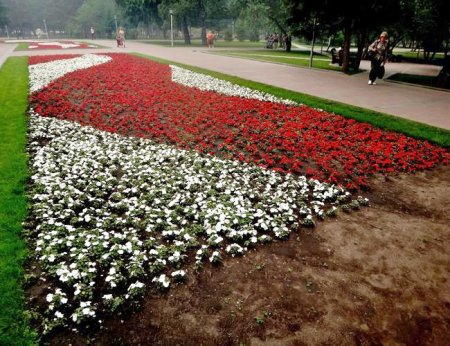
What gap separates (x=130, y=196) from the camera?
7.10 metres

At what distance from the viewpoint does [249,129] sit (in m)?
11.1

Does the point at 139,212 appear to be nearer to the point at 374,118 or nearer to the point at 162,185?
the point at 162,185

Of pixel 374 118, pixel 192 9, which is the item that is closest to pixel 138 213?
pixel 374 118

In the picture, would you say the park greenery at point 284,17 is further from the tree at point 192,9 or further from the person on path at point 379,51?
the person on path at point 379,51

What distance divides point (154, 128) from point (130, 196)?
445 cm

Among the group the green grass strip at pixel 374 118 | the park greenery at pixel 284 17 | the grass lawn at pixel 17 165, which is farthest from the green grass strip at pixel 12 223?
the park greenery at pixel 284 17

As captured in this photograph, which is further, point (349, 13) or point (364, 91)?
point (349, 13)

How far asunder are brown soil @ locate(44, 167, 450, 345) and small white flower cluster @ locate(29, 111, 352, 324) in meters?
0.38

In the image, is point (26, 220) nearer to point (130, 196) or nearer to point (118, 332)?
point (130, 196)

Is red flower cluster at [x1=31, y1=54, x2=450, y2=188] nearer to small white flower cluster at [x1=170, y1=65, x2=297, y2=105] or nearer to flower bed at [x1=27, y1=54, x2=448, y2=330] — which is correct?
flower bed at [x1=27, y1=54, x2=448, y2=330]

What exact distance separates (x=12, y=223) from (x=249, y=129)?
7.41m

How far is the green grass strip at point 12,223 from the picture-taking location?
3938 mm

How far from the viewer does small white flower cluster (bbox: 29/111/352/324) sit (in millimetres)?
4809

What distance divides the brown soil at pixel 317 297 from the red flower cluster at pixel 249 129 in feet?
7.86
